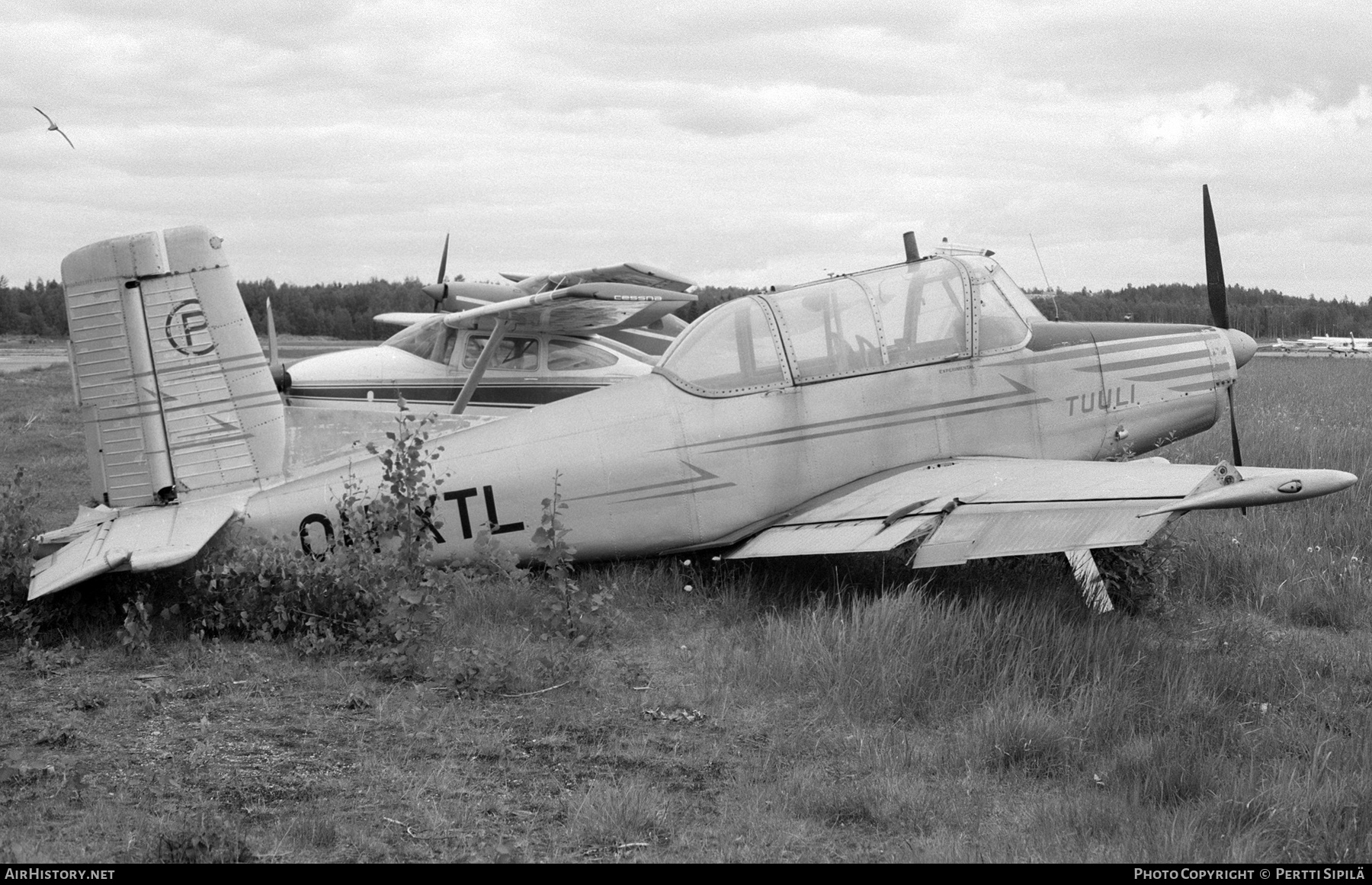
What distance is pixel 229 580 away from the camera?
6328mm

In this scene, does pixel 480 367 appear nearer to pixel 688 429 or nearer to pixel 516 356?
pixel 516 356

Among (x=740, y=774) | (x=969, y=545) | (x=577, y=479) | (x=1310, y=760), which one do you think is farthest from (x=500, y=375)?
(x=1310, y=760)

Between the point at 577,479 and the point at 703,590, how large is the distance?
1053 mm

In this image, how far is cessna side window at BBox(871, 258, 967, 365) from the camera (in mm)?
7477

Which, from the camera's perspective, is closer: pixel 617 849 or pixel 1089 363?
pixel 617 849

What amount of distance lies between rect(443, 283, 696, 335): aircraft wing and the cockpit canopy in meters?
1.69

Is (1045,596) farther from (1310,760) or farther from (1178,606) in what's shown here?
(1310,760)

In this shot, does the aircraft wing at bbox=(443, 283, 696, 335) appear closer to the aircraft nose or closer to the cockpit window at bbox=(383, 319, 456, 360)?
the cockpit window at bbox=(383, 319, 456, 360)

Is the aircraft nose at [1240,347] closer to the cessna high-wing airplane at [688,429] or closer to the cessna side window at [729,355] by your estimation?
the cessna high-wing airplane at [688,429]

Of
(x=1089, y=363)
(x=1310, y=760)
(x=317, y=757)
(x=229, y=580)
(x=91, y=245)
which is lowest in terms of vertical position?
(x=1310, y=760)

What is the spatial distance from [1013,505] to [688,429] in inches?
79.9

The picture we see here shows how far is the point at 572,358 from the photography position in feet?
39.3

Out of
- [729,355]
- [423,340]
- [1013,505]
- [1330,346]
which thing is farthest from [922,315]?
[1330,346]
